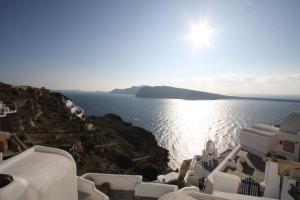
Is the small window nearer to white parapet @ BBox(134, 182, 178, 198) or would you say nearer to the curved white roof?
the curved white roof

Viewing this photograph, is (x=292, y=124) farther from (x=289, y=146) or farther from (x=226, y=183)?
(x=226, y=183)

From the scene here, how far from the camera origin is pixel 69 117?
4922 cm

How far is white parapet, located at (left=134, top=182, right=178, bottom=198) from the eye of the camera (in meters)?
12.9

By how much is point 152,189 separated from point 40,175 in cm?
712

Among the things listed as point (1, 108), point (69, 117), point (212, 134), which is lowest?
point (212, 134)

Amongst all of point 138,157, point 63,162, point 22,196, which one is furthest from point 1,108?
point 22,196

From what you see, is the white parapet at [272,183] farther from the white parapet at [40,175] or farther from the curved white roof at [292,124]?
the white parapet at [40,175]

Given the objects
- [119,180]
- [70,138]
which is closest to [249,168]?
[119,180]

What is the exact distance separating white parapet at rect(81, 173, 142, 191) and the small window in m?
13.6

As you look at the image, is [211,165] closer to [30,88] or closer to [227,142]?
[30,88]

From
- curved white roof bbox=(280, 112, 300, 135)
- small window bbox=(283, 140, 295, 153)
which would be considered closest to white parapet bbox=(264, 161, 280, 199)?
small window bbox=(283, 140, 295, 153)

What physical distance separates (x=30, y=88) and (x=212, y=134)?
204 feet

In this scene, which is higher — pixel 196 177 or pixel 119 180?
pixel 119 180

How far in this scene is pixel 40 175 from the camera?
7.48m
